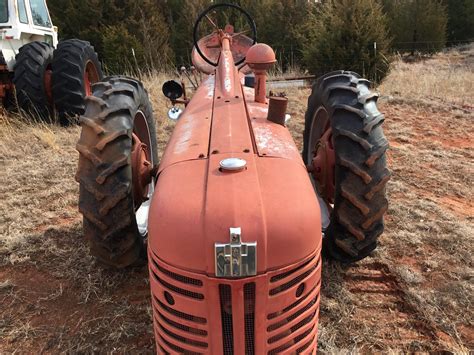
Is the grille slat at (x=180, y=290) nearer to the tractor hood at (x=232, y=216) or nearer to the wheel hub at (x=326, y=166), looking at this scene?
the tractor hood at (x=232, y=216)

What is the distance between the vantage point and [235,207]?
1537 millimetres

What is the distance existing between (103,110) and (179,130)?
0.47 meters

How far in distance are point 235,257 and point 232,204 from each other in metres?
0.20

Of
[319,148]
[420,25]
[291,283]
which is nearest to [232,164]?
[291,283]

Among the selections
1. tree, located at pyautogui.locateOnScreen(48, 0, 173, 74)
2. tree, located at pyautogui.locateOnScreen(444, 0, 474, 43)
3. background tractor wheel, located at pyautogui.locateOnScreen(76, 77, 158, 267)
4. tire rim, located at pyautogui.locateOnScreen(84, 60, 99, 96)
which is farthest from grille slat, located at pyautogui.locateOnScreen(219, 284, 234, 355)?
tree, located at pyautogui.locateOnScreen(444, 0, 474, 43)

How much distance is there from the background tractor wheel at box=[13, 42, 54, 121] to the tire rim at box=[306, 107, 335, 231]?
4447 millimetres

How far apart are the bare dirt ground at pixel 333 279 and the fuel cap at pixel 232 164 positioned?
123 centimetres

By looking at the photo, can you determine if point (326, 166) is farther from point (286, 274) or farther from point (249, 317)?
point (249, 317)

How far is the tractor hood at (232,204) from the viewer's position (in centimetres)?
152

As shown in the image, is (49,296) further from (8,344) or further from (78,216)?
(78,216)

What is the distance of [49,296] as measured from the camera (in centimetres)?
285

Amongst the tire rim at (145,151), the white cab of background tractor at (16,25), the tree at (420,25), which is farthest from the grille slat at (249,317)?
the tree at (420,25)

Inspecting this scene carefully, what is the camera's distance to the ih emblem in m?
1.46

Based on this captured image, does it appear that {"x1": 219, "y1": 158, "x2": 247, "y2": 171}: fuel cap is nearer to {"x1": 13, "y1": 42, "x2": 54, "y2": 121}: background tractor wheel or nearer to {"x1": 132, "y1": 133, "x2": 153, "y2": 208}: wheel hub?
{"x1": 132, "y1": 133, "x2": 153, "y2": 208}: wheel hub
